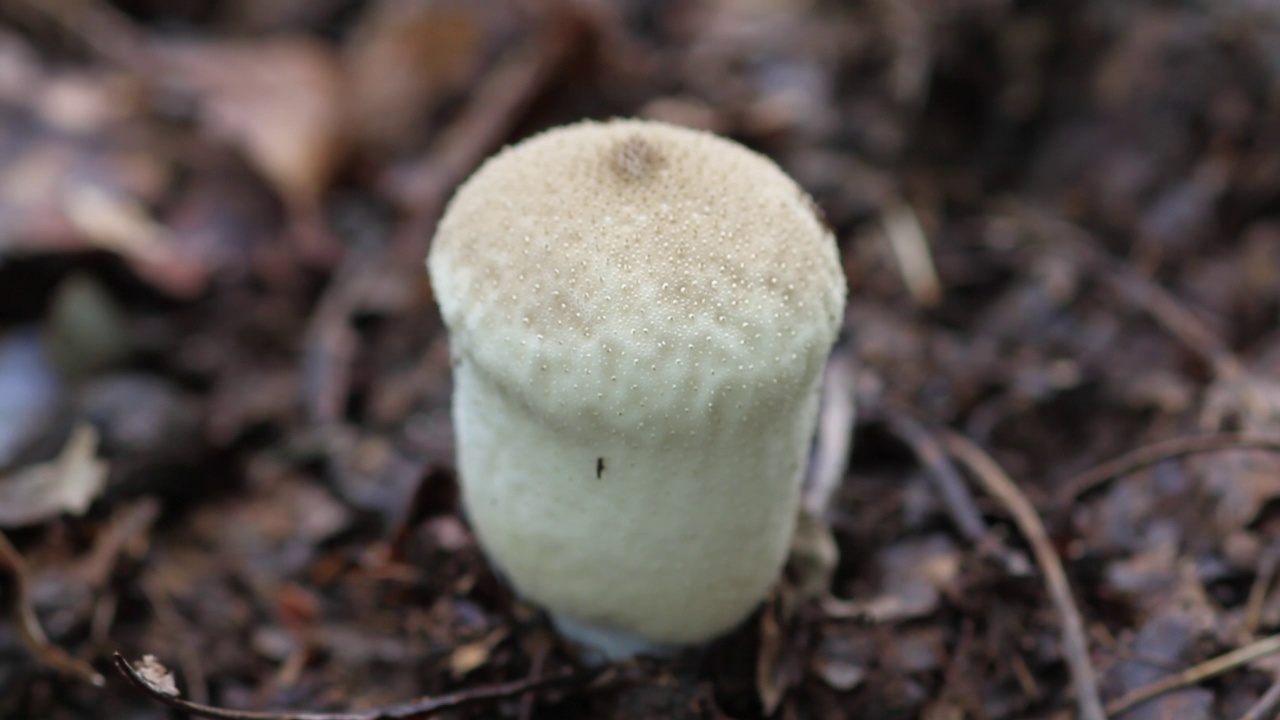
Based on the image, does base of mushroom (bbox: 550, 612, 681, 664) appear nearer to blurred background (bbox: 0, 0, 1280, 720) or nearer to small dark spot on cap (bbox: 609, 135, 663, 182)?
blurred background (bbox: 0, 0, 1280, 720)

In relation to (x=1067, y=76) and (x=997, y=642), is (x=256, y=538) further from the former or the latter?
(x=1067, y=76)

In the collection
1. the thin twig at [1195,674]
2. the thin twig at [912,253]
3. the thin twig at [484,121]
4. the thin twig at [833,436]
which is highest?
the thin twig at [484,121]

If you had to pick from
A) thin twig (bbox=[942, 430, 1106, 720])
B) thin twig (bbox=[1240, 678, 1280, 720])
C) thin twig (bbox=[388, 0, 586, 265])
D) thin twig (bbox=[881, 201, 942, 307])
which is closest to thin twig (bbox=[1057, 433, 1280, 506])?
thin twig (bbox=[942, 430, 1106, 720])

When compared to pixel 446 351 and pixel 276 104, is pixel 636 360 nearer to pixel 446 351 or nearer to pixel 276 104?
pixel 446 351

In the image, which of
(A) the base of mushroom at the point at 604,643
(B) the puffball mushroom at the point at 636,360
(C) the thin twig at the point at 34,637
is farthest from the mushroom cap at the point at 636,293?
Answer: (C) the thin twig at the point at 34,637

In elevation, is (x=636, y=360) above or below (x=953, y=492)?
above

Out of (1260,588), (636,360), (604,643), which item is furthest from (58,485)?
(1260,588)

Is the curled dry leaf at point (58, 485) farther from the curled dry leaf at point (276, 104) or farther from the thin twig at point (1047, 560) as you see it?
the thin twig at point (1047, 560)
